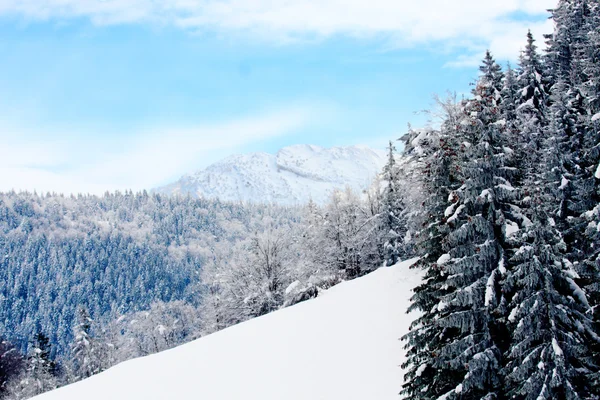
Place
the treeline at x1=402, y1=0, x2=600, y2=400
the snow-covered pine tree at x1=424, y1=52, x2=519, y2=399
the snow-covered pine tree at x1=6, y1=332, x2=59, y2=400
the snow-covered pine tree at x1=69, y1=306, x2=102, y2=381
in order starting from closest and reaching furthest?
the treeline at x1=402, y1=0, x2=600, y2=400, the snow-covered pine tree at x1=424, y1=52, x2=519, y2=399, the snow-covered pine tree at x1=6, y1=332, x2=59, y2=400, the snow-covered pine tree at x1=69, y1=306, x2=102, y2=381

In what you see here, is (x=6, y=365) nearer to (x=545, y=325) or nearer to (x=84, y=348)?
(x=84, y=348)

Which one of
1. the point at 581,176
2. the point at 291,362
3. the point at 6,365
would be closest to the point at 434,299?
the point at 291,362

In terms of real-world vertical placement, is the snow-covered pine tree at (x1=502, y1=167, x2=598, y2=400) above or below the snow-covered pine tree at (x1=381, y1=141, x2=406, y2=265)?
above

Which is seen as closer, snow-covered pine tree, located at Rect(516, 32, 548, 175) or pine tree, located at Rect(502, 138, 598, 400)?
pine tree, located at Rect(502, 138, 598, 400)

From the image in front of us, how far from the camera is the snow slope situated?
18359 millimetres

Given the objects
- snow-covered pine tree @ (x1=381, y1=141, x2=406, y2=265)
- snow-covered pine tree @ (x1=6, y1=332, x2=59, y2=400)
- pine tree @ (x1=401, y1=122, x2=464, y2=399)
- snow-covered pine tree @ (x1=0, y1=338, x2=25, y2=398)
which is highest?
pine tree @ (x1=401, y1=122, x2=464, y2=399)

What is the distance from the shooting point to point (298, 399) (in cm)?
1744

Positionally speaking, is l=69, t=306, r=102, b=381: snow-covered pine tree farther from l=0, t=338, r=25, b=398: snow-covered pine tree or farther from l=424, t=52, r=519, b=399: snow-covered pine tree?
l=424, t=52, r=519, b=399: snow-covered pine tree

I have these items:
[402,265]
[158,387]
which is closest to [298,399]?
[158,387]

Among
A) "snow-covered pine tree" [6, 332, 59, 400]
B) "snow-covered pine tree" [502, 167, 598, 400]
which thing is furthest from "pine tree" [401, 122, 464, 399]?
"snow-covered pine tree" [6, 332, 59, 400]

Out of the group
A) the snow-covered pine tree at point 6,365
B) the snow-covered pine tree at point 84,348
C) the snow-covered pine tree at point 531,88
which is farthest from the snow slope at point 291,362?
the snow-covered pine tree at point 84,348

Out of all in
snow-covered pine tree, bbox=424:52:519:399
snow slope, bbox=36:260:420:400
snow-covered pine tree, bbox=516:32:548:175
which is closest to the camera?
snow-covered pine tree, bbox=424:52:519:399

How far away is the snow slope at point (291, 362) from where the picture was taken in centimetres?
1836

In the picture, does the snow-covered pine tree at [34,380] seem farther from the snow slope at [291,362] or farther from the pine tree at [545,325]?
the pine tree at [545,325]
